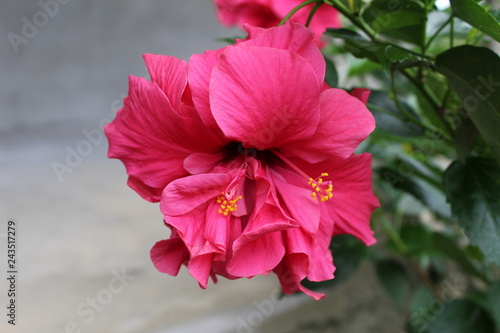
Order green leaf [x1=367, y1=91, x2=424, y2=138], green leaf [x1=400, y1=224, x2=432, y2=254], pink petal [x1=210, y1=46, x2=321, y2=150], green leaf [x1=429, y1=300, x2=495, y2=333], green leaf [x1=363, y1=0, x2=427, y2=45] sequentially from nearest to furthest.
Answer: pink petal [x1=210, y1=46, x2=321, y2=150] < green leaf [x1=363, y1=0, x2=427, y2=45] < green leaf [x1=367, y1=91, x2=424, y2=138] < green leaf [x1=429, y1=300, x2=495, y2=333] < green leaf [x1=400, y1=224, x2=432, y2=254]

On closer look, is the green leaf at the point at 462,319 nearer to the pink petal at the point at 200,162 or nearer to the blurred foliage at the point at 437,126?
the blurred foliage at the point at 437,126

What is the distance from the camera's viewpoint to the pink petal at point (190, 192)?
1.27ft

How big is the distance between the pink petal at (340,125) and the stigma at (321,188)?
3cm

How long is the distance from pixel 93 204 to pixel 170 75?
79 centimetres

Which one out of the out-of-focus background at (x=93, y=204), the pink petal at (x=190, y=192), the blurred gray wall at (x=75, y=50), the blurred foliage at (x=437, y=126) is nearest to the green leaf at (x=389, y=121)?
the blurred foliage at (x=437, y=126)

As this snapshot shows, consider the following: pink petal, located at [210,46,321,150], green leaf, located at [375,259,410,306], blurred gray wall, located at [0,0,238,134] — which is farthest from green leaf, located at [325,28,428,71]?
blurred gray wall, located at [0,0,238,134]

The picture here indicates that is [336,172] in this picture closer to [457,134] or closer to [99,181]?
[457,134]

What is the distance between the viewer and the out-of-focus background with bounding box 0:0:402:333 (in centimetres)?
87

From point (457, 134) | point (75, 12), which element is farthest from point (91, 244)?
point (457, 134)

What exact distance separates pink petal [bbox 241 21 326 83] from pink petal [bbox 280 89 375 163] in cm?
2

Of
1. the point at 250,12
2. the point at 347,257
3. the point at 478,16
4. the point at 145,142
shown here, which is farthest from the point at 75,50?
the point at 478,16

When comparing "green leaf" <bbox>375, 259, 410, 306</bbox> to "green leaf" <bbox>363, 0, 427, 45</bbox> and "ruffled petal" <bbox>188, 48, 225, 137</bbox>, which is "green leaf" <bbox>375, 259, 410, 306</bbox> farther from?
"ruffled petal" <bbox>188, 48, 225, 137</bbox>

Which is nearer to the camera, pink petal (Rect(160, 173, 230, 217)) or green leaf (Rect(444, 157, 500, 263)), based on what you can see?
pink petal (Rect(160, 173, 230, 217))

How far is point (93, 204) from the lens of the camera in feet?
3.63
